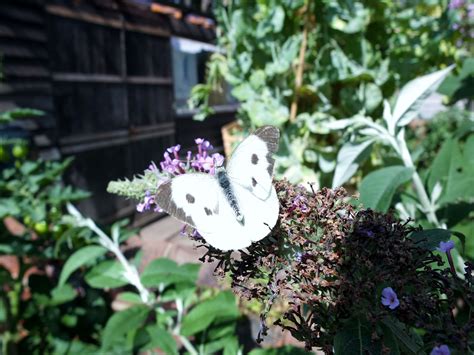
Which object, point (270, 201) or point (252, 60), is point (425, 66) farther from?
point (270, 201)

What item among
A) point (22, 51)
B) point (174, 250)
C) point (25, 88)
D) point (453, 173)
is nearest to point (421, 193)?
point (453, 173)

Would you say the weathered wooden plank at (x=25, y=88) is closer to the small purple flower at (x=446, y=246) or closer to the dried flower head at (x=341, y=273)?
the dried flower head at (x=341, y=273)

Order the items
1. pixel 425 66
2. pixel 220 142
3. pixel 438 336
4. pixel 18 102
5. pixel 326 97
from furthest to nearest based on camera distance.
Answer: pixel 220 142 → pixel 18 102 → pixel 425 66 → pixel 326 97 → pixel 438 336

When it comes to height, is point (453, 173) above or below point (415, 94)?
below

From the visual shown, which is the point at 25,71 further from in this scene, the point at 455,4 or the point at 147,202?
the point at 455,4

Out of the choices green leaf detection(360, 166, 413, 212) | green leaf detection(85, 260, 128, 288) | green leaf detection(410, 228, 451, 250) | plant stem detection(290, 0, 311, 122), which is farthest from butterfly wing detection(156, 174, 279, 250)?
plant stem detection(290, 0, 311, 122)

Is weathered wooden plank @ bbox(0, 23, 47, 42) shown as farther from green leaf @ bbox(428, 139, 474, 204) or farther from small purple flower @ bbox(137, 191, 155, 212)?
green leaf @ bbox(428, 139, 474, 204)

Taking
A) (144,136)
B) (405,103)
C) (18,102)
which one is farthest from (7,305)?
(144,136)
